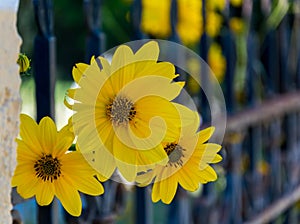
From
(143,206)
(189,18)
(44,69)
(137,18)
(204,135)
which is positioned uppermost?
(189,18)

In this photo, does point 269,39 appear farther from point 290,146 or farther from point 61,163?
point 61,163

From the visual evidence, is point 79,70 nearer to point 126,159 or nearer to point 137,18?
point 126,159

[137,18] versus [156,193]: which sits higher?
[137,18]

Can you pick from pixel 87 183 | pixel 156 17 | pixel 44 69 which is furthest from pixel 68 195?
pixel 156 17

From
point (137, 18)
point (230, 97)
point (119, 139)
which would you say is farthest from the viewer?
point (230, 97)

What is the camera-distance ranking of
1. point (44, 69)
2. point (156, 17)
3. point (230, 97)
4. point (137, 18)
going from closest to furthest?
point (44, 69), point (137, 18), point (230, 97), point (156, 17)

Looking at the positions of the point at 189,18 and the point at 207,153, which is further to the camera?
the point at 189,18

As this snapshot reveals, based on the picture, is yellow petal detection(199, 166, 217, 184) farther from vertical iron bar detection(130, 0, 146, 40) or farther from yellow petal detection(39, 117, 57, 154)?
vertical iron bar detection(130, 0, 146, 40)

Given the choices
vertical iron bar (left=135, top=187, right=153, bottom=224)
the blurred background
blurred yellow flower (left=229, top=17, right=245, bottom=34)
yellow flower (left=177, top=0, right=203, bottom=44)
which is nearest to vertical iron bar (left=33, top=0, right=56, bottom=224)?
the blurred background
